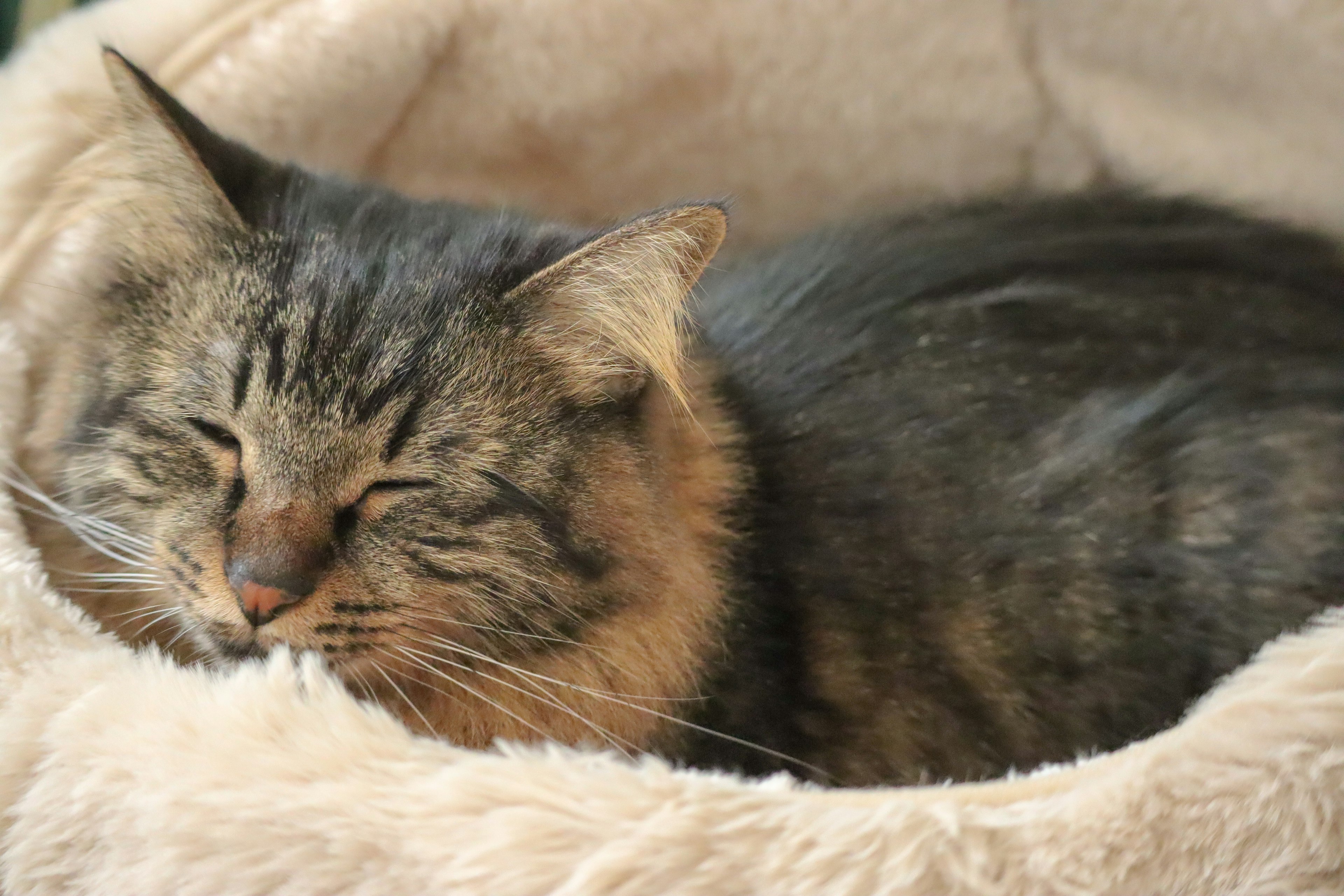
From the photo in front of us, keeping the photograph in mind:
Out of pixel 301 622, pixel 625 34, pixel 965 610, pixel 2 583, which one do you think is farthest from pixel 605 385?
pixel 625 34

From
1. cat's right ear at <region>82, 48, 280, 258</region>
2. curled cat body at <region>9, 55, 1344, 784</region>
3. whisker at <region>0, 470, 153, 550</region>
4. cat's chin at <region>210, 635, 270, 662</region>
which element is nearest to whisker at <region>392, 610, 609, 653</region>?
curled cat body at <region>9, 55, 1344, 784</region>

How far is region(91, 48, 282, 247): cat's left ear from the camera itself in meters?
0.91

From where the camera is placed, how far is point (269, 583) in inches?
32.0

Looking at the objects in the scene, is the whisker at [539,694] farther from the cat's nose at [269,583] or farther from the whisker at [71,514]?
the whisker at [71,514]

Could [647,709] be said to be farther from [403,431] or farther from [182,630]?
[182,630]

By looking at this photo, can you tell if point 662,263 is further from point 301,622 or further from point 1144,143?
point 1144,143

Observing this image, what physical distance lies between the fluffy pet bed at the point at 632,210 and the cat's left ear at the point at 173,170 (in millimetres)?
164

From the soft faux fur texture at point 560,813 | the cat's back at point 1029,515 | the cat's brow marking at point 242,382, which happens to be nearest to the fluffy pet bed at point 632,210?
the soft faux fur texture at point 560,813

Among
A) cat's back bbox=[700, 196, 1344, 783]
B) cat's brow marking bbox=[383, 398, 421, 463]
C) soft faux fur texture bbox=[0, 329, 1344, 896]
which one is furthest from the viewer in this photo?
cat's back bbox=[700, 196, 1344, 783]

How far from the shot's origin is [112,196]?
110cm

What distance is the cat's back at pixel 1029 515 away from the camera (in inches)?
40.6

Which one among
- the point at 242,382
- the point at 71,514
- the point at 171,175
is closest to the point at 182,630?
the point at 71,514

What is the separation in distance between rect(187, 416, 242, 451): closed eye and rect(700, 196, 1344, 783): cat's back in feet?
1.61

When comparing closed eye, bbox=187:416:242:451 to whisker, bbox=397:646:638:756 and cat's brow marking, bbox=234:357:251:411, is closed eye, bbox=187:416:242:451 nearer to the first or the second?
cat's brow marking, bbox=234:357:251:411
